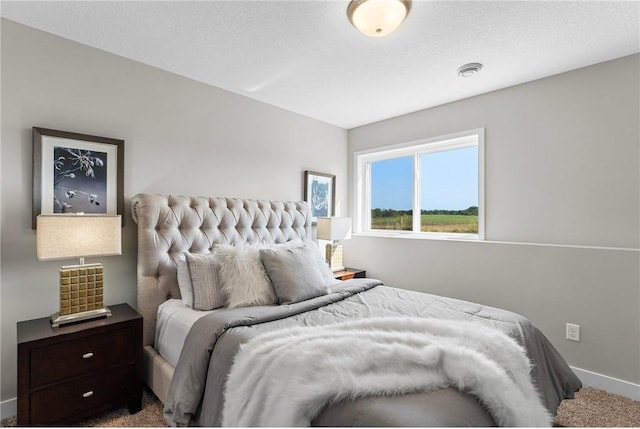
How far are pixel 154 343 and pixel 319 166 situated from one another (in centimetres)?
258

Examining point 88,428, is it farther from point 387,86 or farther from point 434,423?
point 387,86

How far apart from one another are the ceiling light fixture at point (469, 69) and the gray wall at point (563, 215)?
58 centimetres

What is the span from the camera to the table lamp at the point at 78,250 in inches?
69.9

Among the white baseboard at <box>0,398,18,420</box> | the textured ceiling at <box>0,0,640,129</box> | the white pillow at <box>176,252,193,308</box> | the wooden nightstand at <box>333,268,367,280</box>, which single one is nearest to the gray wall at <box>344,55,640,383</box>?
the textured ceiling at <box>0,0,640,129</box>

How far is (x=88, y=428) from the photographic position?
180 cm

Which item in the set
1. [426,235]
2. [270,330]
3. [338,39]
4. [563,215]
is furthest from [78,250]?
[563,215]

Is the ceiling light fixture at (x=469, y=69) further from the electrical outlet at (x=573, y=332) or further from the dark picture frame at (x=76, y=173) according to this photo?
the dark picture frame at (x=76, y=173)

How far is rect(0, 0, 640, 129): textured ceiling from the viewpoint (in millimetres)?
1853

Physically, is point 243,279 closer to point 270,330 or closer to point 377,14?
point 270,330

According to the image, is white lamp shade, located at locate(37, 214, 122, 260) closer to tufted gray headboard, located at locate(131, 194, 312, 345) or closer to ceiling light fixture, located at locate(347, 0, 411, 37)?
tufted gray headboard, located at locate(131, 194, 312, 345)

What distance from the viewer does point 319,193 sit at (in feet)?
13.0

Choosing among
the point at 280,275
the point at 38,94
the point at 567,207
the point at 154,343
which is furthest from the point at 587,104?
the point at 38,94

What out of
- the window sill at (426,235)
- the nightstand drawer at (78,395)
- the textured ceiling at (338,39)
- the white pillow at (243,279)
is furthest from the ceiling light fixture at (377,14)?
the nightstand drawer at (78,395)

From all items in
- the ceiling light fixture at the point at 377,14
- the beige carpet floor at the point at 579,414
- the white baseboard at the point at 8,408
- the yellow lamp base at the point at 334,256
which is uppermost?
the ceiling light fixture at the point at 377,14
